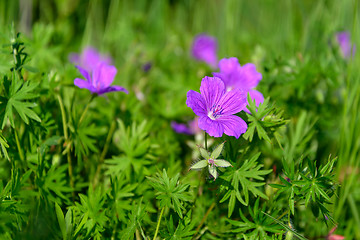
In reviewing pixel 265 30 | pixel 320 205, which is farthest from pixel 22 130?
pixel 265 30

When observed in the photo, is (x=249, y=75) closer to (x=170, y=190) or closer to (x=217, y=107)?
(x=217, y=107)

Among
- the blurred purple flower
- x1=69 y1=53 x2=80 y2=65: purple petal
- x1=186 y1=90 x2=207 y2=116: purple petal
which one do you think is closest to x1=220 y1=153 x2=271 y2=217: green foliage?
x1=186 y1=90 x2=207 y2=116: purple petal

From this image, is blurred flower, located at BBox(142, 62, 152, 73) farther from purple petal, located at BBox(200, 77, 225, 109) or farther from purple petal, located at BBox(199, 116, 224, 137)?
purple petal, located at BBox(199, 116, 224, 137)

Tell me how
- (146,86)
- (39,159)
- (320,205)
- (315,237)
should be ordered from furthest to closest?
(146,86) < (315,237) < (39,159) < (320,205)

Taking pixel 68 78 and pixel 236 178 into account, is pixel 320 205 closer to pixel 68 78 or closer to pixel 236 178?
pixel 236 178

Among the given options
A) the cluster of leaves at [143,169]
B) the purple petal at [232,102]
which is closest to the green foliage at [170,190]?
the cluster of leaves at [143,169]

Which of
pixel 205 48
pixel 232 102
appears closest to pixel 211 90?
pixel 232 102

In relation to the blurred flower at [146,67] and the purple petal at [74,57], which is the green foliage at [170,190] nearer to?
the blurred flower at [146,67]
